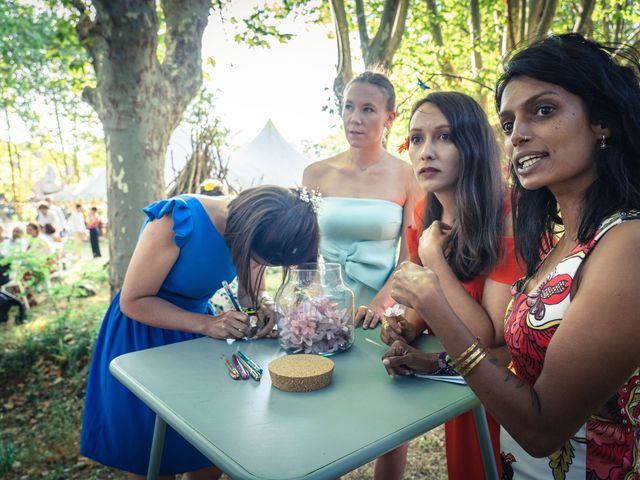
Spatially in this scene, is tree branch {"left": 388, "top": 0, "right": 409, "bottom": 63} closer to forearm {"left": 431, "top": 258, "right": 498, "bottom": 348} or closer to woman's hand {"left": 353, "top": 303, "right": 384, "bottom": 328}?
woman's hand {"left": 353, "top": 303, "right": 384, "bottom": 328}

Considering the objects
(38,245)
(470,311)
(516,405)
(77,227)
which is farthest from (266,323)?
(77,227)

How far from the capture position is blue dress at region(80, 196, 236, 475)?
6.21ft

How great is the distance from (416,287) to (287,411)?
48 centimetres

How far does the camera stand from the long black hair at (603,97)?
1.05m

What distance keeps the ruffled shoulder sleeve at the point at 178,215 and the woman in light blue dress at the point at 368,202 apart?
42.9 inches

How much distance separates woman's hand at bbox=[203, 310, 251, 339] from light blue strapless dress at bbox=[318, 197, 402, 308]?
108 cm

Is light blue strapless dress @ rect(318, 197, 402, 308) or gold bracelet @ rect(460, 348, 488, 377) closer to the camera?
gold bracelet @ rect(460, 348, 488, 377)

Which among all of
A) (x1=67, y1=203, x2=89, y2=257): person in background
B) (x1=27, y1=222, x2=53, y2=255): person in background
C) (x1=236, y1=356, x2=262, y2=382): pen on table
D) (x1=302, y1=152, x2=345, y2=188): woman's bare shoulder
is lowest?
(x1=67, y1=203, x2=89, y2=257): person in background

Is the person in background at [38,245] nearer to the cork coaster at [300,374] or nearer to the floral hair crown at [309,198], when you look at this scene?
the floral hair crown at [309,198]

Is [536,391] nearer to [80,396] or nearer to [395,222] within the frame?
[395,222]

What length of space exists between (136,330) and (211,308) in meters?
0.45

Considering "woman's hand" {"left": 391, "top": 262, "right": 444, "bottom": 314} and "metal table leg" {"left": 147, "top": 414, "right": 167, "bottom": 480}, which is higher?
"woman's hand" {"left": 391, "top": 262, "right": 444, "bottom": 314}

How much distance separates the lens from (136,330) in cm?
203

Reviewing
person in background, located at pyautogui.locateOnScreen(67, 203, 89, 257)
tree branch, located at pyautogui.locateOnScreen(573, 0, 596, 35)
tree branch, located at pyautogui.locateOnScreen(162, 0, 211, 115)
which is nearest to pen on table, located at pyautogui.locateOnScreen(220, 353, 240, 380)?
tree branch, located at pyautogui.locateOnScreen(162, 0, 211, 115)
